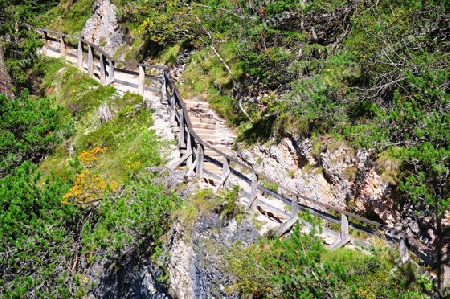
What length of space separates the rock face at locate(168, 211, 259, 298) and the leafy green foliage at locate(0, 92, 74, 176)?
6319 millimetres

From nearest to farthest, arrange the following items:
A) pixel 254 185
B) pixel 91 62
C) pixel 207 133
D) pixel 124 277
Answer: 1. pixel 254 185
2. pixel 124 277
3. pixel 207 133
4. pixel 91 62

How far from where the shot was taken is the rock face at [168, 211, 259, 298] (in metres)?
10.0

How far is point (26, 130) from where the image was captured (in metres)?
15.3

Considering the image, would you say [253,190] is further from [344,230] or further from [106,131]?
[106,131]

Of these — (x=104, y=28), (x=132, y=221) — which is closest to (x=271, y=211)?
(x=132, y=221)

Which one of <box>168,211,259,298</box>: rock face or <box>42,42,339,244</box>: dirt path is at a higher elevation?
<box>42,42,339,244</box>: dirt path

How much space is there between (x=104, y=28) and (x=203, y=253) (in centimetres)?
2157

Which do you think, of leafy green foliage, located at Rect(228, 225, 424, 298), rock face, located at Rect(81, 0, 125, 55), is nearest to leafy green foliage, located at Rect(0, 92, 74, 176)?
leafy green foliage, located at Rect(228, 225, 424, 298)

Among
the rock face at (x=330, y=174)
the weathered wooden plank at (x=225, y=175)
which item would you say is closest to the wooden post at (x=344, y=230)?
the rock face at (x=330, y=174)

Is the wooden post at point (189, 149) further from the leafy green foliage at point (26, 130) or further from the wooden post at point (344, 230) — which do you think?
the wooden post at point (344, 230)

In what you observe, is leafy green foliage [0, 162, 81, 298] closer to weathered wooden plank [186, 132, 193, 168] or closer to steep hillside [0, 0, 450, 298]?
steep hillside [0, 0, 450, 298]

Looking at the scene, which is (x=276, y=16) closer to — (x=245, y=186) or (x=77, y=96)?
(x=245, y=186)

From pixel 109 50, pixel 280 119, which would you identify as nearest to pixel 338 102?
pixel 280 119

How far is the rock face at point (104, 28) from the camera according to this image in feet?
88.9
